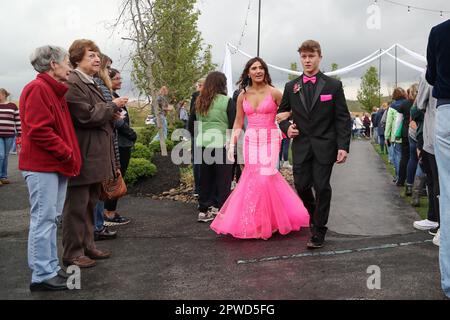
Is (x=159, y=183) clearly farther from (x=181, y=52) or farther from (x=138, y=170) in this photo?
(x=181, y=52)

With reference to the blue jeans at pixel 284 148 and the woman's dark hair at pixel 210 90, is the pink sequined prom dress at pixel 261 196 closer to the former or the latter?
the woman's dark hair at pixel 210 90

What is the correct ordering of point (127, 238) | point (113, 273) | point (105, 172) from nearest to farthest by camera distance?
point (113, 273)
point (105, 172)
point (127, 238)

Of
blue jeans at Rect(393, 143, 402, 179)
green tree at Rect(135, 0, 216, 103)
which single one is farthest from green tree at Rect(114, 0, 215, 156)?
blue jeans at Rect(393, 143, 402, 179)

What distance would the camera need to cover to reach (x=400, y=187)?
30.5 ft

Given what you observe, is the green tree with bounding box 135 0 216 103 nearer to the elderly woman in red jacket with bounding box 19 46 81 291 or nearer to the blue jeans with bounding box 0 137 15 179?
the blue jeans with bounding box 0 137 15 179

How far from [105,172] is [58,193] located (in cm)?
72

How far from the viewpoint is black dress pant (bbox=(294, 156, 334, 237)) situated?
5.04 meters

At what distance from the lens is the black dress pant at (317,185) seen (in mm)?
5035

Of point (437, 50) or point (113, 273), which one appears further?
point (113, 273)

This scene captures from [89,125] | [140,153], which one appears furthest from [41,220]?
[140,153]

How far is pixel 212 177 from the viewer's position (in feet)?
22.5
